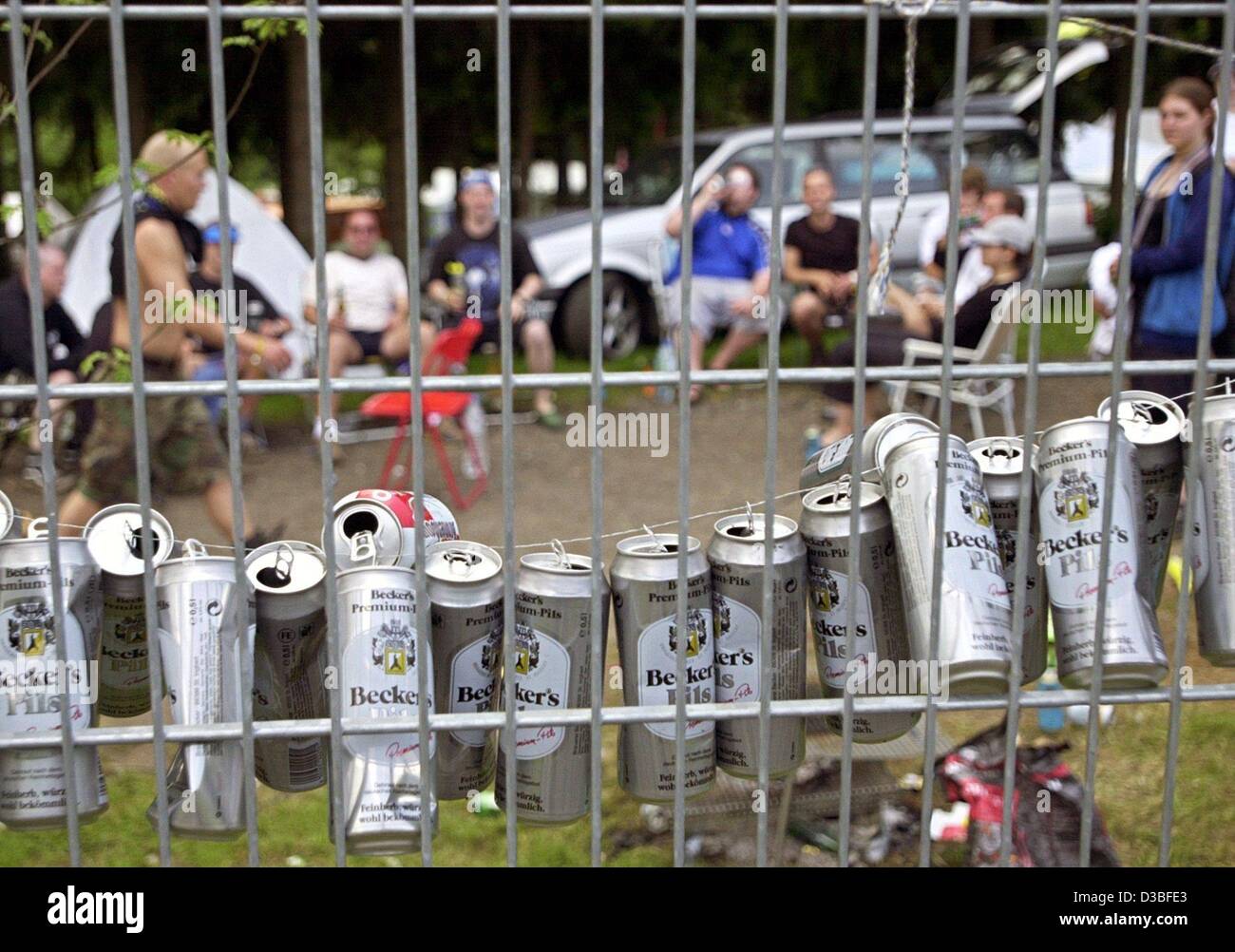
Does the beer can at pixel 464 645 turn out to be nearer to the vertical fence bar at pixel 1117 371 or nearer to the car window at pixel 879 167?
the vertical fence bar at pixel 1117 371

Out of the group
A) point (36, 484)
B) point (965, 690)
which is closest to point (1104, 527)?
point (965, 690)

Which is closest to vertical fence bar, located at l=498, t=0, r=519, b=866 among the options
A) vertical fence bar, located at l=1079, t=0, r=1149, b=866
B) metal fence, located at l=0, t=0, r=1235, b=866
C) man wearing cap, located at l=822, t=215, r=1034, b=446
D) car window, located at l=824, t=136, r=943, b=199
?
metal fence, located at l=0, t=0, r=1235, b=866

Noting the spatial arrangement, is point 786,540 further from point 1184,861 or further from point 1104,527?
point 1184,861

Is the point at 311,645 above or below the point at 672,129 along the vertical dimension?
below

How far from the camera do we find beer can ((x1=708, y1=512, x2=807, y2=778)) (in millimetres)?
1971

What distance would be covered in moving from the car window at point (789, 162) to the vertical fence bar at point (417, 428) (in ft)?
26.0

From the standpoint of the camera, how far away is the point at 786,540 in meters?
1.98

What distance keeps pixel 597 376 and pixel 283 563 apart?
59 centimetres

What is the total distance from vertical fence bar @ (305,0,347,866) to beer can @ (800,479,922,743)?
72 centimetres

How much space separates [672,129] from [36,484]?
10.5 meters

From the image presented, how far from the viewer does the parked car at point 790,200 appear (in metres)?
9.42

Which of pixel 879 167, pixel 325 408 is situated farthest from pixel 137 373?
pixel 879 167

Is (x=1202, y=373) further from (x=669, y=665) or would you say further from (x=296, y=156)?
(x=296, y=156)

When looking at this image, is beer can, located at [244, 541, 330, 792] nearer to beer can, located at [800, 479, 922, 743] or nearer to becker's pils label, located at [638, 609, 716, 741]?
becker's pils label, located at [638, 609, 716, 741]
